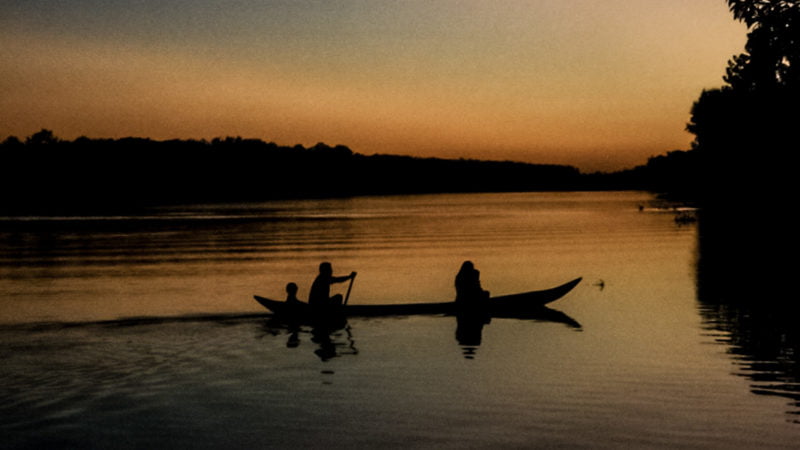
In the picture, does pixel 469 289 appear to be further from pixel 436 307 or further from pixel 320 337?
pixel 320 337

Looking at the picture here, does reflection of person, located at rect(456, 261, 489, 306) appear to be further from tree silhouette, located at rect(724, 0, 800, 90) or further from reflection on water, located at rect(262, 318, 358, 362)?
tree silhouette, located at rect(724, 0, 800, 90)

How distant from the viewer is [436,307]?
1188 inches

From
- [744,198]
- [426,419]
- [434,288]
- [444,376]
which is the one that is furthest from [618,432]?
[744,198]

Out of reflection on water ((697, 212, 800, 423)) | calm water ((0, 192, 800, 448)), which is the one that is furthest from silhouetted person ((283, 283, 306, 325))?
reflection on water ((697, 212, 800, 423))

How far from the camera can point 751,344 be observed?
23469 mm

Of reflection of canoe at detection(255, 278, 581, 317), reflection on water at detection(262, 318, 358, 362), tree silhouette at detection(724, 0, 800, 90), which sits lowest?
reflection on water at detection(262, 318, 358, 362)

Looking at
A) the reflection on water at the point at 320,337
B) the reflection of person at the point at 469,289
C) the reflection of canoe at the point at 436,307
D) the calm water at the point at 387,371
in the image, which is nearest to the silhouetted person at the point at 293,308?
the reflection of canoe at the point at 436,307

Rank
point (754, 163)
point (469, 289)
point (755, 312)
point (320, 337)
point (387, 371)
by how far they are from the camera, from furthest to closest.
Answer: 1. point (754, 163)
2. point (755, 312)
3. point (469, 289)
4. point (320, 337)
5. point (387, 371)

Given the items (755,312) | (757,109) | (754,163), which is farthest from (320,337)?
(754,163)

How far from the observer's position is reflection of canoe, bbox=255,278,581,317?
29297 mm

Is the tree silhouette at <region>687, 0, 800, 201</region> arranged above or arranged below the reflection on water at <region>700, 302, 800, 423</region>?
above

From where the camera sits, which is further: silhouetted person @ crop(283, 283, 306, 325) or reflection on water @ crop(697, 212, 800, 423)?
silhouetted person @ crop(283, 283, 306, 325)

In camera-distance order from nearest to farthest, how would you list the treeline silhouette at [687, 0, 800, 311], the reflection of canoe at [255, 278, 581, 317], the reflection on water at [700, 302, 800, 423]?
the reflection on water at [700, 302, 800, 423]
the treeline silhouette at [687, 0, 800, 311]
the reflection of canoe at [255, 278, 581, 317]

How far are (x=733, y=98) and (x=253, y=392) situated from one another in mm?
75537
